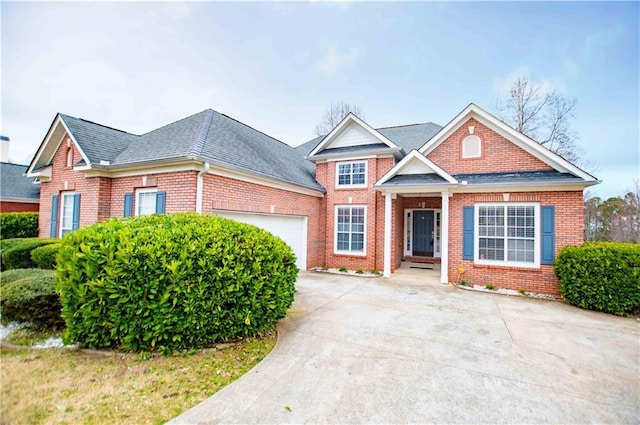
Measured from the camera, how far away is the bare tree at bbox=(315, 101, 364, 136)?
27.1 m

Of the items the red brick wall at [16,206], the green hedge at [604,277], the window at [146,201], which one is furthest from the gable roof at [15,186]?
the green hedge at [604,277]

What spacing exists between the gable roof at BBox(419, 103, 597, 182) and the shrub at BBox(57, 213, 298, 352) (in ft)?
30.3

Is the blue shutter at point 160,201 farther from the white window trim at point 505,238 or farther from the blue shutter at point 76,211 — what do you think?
the white window trim at point 505,238

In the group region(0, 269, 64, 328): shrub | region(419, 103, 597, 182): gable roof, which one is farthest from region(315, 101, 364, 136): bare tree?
region(0, 269, 64, 328): shrub

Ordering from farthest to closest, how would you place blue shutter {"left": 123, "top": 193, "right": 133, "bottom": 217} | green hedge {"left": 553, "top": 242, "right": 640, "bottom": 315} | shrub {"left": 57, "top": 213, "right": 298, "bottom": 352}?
blue shutter {"left": 123, "top": 193, "right": 133, "bottom": 217}, green hedge {"left": 553, "top": 242, "right": 640, "bottom": 315}, shrub {"left": 57, "top": 213, "right": 298, "bottom": 352}

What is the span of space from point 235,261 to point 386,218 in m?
7.56

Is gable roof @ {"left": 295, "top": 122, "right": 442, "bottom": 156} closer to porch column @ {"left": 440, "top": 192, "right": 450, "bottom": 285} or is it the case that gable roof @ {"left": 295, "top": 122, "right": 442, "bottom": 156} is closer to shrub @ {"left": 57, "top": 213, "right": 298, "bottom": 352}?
porch column @ {"left": 440, "top": 192, "right": 450, "bottom": 285}

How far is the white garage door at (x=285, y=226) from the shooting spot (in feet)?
30.4

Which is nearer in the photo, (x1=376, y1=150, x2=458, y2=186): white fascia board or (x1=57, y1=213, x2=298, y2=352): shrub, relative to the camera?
(x1=57, y1=213, x2=298, y2=352): shrub

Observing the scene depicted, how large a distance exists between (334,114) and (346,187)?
17.6 meters

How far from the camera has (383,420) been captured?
2932 mm

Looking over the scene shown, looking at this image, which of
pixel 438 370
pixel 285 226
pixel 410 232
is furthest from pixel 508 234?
pixel 285 226

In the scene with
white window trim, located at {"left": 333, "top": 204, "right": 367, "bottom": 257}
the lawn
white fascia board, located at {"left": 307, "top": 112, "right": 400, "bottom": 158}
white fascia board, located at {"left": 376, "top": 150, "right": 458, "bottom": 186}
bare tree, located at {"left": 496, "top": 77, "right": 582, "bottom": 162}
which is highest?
bare tree, located at {"left": 496, "top": 77, "right": 582, "bottom": 162}

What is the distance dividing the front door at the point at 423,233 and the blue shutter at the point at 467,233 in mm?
3795
